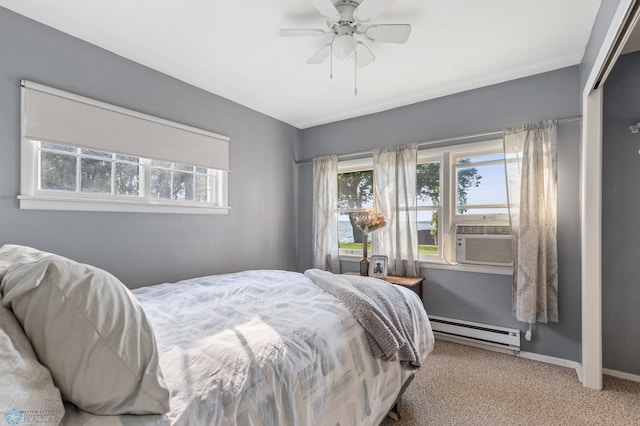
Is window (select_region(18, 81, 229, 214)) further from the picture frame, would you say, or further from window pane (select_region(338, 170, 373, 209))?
the picture frame

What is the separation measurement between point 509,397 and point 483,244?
132 centimetres

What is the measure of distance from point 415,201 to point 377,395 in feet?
7.24

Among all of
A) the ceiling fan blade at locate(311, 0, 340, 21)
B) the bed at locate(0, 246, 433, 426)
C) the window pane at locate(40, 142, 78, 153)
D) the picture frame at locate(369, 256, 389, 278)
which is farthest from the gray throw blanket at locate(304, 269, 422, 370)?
the window pane at locate(40, 142, 78, 153)

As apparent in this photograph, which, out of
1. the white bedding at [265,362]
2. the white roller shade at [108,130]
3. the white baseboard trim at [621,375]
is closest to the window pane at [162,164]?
the white roller shade at [108,130]

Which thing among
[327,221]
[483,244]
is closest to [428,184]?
[483,244]

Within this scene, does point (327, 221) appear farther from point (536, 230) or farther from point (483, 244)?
point (536, 230)

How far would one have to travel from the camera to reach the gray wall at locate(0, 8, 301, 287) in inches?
78.7

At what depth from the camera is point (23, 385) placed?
2.01 feet

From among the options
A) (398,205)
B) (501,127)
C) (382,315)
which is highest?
(501,127)

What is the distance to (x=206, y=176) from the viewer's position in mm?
3250

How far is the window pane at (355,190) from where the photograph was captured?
3.81 metres

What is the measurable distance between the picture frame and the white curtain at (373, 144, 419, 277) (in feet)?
0.47

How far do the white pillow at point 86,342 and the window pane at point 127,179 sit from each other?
200 cm

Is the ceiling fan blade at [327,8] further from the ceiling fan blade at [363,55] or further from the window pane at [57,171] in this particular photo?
the window pane at [57,171]
